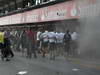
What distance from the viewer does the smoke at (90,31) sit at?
258 cm

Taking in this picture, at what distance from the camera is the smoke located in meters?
2.58

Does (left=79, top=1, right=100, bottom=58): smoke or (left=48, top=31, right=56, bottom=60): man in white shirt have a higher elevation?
(left=79, top=1, right=100, bottom=58): smoke

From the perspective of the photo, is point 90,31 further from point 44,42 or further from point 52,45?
point 44,42

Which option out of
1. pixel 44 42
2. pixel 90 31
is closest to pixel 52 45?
pixel 44 42

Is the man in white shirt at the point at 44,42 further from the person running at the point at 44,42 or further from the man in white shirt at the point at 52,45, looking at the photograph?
the man in white shirt at the point at 52,45

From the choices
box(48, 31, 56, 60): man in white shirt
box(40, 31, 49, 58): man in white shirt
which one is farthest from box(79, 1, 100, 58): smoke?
box(40, 31, 49, 58): man in white shirt

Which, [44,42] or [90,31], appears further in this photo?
[44,42]

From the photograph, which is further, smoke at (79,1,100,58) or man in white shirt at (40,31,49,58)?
man in white shirt at (40,31,49,58)

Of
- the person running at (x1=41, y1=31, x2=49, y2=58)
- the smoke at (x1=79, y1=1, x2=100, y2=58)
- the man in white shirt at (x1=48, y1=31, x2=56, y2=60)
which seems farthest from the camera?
the person running at (x1=41, y1=31, x2=49, y2=58)

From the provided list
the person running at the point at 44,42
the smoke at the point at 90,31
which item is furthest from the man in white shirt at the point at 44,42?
the smoke at the point at 90,31

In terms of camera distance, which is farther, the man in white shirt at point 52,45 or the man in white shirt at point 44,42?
the man in white shirt at point 44,42

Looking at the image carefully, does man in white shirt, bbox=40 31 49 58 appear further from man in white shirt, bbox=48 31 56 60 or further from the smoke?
the smoke

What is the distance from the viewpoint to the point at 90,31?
2656 millimetres

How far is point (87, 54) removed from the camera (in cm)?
273
